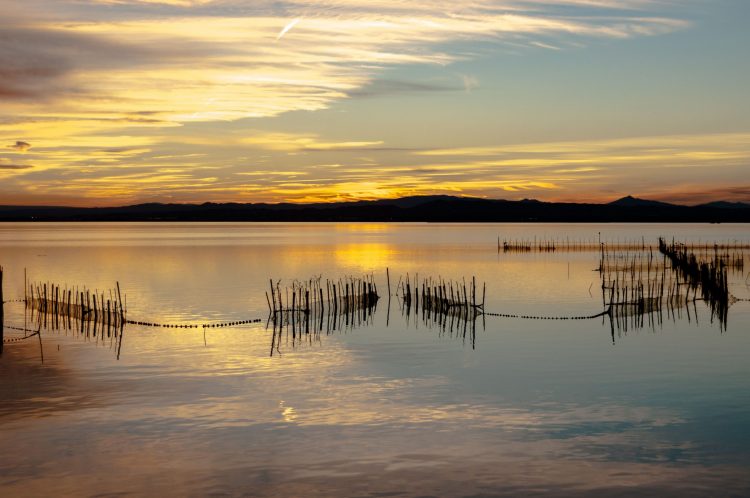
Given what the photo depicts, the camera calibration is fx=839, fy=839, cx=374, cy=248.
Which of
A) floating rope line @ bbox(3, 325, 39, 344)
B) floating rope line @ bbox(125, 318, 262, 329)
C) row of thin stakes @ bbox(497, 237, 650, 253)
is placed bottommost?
floating rope line @ bbox(125, 318, 262, 329)

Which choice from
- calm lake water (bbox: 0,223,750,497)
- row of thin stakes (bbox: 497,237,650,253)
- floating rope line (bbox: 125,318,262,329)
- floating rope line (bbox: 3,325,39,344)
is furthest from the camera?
row of thin stakes (bbox: 497,237,650,253)

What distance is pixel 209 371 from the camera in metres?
23.2

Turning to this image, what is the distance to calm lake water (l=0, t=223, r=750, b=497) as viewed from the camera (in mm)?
13625

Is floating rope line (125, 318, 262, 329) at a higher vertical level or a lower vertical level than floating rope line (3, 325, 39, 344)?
lower

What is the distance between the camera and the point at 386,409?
18453 millimetres

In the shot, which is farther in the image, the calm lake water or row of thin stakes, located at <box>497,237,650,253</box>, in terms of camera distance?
row of thin stakes, located at <box>497,237,650,253</box>

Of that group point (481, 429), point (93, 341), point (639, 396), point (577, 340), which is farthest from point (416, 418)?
point (93, 341)

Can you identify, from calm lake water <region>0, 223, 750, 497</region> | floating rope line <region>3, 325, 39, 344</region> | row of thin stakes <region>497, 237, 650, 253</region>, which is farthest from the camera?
row of thin stakes <region>497, 237, 650, 253</region>

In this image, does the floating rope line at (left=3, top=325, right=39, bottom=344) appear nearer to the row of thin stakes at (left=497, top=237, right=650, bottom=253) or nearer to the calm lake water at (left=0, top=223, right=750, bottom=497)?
the calm lake water at (left=0, top=223, right=750, bottom=497)

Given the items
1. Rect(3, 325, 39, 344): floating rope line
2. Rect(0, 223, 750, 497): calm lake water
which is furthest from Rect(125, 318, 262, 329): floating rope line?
Rect(3, 325, 39, 344): floating rope line

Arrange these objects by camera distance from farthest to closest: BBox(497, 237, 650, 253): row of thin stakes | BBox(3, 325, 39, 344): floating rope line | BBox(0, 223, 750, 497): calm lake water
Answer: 1. BBox(497, 237, 650, 253): row of thin stakes
2. BBox(3, 325, 39, 344): floating rope line
3. BBox(0, 223, 750, 497): calm lake water

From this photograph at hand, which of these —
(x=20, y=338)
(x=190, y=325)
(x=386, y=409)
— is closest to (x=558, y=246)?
(x=190, y=325)

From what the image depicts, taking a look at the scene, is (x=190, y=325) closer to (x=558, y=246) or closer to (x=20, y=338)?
(x=20, y=338)

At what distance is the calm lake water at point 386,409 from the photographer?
1362 cm
